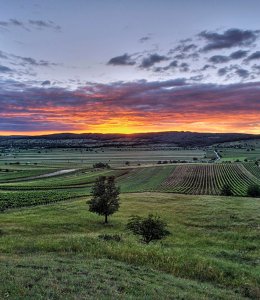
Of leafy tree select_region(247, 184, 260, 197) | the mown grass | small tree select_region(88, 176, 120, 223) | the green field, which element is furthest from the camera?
leafy tree select_region(247, 184, 260, 197)

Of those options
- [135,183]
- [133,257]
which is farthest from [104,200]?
[135,183]

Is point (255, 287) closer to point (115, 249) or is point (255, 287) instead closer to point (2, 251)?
point (115, 249)

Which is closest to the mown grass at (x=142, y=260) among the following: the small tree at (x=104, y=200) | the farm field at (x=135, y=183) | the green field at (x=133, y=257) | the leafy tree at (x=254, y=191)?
the green field at (x=133, y=257)

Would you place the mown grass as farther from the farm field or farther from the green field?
the farm field

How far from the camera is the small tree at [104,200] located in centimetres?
5484

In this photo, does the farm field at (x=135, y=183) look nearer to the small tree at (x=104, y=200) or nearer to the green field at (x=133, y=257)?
the green field at (x=133, y=257)

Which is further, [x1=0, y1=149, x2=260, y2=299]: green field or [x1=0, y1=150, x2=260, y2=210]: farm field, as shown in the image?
[x1=0, y1=150, x2=260, y2=210]: farm field

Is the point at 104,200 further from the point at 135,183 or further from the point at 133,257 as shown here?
the point at 135,183

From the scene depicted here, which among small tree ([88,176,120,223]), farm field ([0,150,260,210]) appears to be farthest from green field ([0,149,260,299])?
farm field ([0,150,260,210])

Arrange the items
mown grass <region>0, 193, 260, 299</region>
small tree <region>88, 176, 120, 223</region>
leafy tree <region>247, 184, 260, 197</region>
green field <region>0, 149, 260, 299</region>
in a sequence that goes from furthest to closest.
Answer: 1. leafy tree <region>247, 184, 260, 197</region>
2. small tree <region>88, 176, 120, 223</region>
3. mown grass <region>0, 193, 260, 299</region>
4. green field <region>0, 149, 260, 299</region>

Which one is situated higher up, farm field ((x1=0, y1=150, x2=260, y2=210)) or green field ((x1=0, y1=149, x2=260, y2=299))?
green field ((x1=0, y1=149, x2=260, y2=299))

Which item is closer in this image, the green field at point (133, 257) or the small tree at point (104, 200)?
the green field at point (133, 257)

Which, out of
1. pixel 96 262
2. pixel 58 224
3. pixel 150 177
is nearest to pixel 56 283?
pixel 96 262

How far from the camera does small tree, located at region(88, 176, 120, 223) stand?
54844 mm
